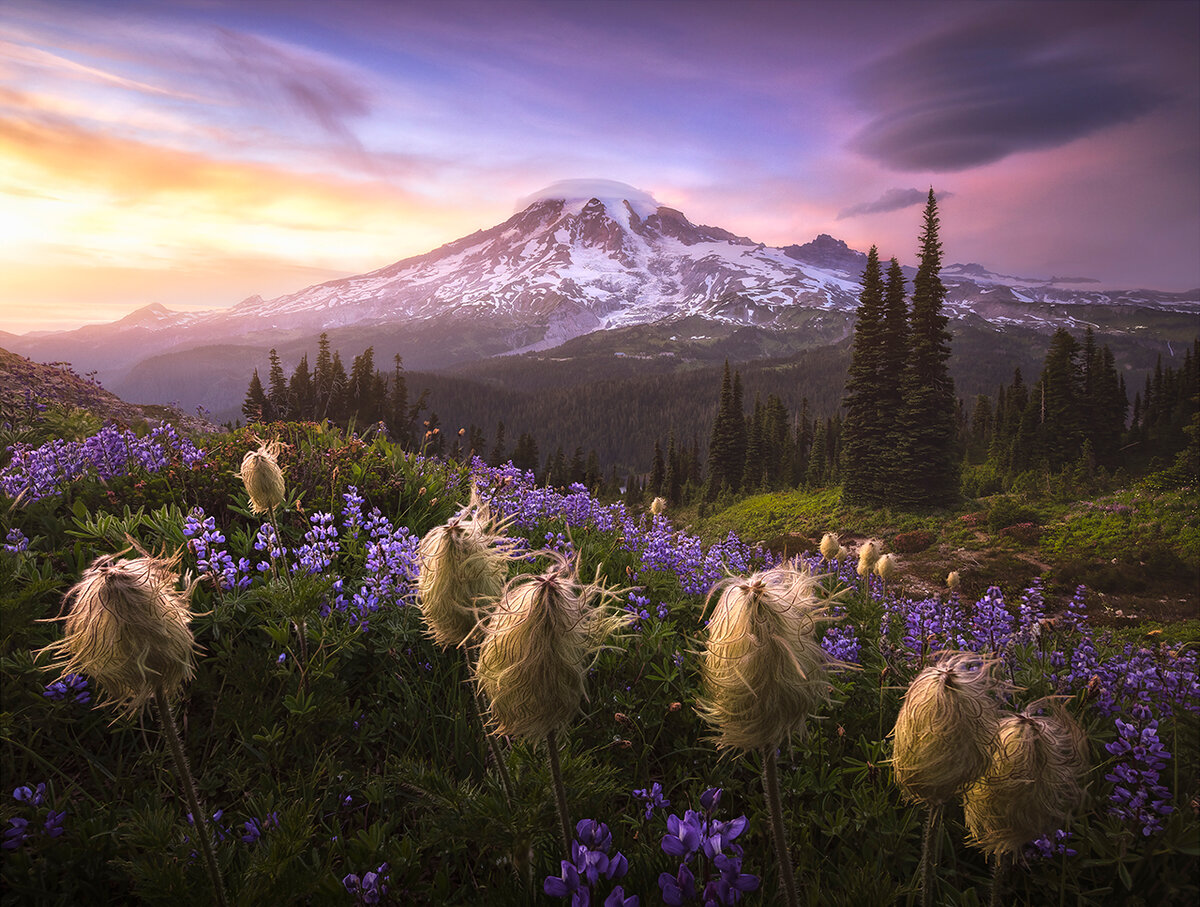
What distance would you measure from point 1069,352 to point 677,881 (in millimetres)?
65958

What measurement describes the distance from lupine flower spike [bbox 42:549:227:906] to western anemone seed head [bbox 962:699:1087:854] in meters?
2.57

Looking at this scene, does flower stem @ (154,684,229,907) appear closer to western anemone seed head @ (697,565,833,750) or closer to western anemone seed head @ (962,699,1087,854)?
western anemone seed head @ (697,565,833,750)

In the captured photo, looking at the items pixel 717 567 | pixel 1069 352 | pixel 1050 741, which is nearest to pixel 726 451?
pixel 1069 352

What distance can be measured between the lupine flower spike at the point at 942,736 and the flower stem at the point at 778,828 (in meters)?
0.39

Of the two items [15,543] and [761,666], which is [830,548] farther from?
[15,543]

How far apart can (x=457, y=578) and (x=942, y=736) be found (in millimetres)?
1627

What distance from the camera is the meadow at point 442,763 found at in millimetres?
2170

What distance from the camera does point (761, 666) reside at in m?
1.65

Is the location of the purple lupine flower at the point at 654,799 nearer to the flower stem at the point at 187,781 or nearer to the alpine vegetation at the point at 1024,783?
the alpine vegetation at the point at 1024,783

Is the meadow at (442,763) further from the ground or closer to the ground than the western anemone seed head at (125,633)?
closer to the ground

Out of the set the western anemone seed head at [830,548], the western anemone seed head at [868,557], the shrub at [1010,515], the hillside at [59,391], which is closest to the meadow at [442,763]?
the western anemone seed head at [868,557]

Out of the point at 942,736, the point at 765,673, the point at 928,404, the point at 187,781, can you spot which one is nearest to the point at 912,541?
the point at 928,404

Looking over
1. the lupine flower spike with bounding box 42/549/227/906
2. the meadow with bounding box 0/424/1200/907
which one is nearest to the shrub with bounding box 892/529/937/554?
the meadow with bounding box 0/424/1200/907

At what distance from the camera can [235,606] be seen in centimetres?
393
